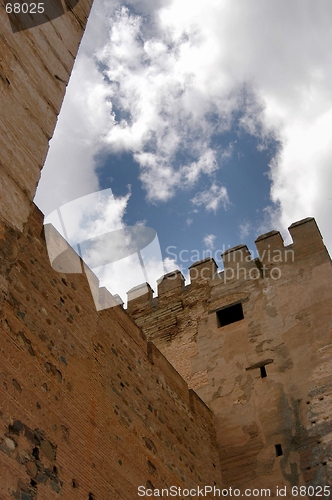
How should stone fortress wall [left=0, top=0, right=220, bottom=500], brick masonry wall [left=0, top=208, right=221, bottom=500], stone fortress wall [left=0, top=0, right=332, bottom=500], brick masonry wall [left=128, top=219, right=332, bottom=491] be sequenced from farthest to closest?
brick masonry wall [left=128, top=219, right=332, bottom=491]
brick masonry wall [left=0, top=208, right=221, bottom=500]
stone fortress wall [left=0, top=0, right=332, bottom=500]
stone fortress wall [left=0, top=0, right=220, bottom=500]

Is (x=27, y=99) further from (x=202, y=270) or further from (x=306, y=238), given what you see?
(x=202, y=270)

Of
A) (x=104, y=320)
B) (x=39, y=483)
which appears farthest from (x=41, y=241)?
(x=39, y=483)

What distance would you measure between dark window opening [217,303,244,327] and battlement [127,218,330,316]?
0.40 m

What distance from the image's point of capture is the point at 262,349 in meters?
8.27

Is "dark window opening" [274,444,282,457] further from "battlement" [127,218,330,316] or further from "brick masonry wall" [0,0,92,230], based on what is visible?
"brick masonry wall" [0,0,92,230]

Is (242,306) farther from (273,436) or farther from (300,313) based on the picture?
(273,436)

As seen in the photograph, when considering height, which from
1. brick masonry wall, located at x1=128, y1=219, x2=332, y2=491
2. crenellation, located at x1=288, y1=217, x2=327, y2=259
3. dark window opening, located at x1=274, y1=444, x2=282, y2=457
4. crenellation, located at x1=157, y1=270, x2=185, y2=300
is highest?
crenellation, located at x1=157, y1=270, x2=185, y2=300

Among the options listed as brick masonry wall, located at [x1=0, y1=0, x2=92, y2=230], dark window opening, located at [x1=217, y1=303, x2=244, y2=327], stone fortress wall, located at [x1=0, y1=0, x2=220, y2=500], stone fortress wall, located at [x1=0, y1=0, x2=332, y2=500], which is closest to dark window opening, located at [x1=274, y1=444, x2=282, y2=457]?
stone fortress wall, located at [x1=0, y1=0, x2=332, y2=500]

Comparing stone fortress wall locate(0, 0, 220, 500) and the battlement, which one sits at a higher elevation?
the battlement

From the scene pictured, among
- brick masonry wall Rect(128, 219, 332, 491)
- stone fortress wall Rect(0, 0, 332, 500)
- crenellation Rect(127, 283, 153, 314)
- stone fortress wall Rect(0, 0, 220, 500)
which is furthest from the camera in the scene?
crenellation Rect(127, 283, 153, 314)

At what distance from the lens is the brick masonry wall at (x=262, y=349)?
23.3 feet

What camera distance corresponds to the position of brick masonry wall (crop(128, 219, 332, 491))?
7.11 m

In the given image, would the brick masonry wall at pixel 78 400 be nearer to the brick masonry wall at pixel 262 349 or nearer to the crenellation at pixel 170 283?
the brick masonry wall at pixel 262 349

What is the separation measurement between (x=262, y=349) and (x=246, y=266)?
6.04 feet
